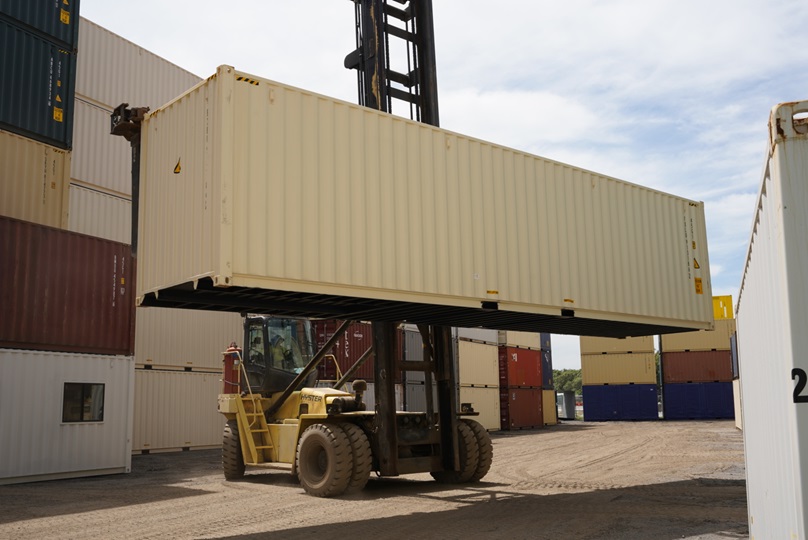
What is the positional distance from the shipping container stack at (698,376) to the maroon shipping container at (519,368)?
641 cm

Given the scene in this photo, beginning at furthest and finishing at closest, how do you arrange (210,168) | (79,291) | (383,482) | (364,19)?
(79,291), (383,482), (364,19), (210,168)

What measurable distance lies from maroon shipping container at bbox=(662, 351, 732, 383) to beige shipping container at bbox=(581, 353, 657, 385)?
1093mm

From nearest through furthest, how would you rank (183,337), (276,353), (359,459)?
(359,459)
(276,353)
(183,337)

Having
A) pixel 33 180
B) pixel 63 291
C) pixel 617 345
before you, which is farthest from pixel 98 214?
pixel 617 345

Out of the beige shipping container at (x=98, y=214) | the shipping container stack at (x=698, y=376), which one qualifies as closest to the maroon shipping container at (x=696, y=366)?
the shipping container stack at (x=698, y=376)

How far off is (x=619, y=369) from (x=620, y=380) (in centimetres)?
57

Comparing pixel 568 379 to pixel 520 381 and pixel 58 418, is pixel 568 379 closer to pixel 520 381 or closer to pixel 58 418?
pixel 520 381

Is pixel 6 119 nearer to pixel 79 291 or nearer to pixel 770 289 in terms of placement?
pixel 79 291

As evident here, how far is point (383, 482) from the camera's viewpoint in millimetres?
12508

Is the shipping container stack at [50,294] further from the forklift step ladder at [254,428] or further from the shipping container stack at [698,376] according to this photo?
the shipping container stack at [698,376]

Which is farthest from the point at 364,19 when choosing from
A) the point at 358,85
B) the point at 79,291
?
the point at 79,291

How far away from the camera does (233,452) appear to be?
1319 centimetres

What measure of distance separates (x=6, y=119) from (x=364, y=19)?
8133 mm

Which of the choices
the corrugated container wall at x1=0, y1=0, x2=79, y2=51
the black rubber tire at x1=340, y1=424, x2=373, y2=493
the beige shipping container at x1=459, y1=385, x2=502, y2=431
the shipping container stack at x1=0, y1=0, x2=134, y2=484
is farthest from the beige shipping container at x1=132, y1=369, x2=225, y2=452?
the beige shipping container at x1=459, y1=385, x2=502, y2=431
